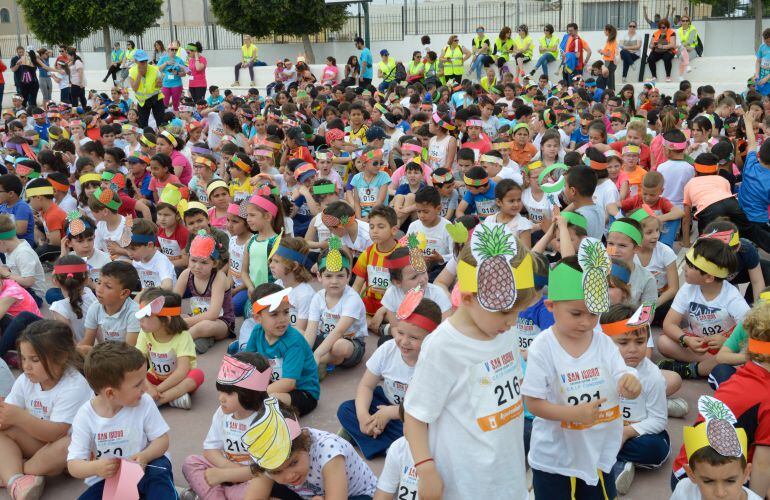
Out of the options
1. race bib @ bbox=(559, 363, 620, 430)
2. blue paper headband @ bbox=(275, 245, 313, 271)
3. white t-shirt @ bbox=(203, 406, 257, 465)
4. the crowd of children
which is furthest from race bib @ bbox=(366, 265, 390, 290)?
race bib @ bbox=(559, 363, 620, 430)

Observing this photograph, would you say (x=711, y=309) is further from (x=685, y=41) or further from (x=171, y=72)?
(x=685, y=41)

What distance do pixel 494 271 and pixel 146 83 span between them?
14577mm

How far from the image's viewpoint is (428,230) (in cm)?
741

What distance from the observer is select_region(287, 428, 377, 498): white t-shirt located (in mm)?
3701

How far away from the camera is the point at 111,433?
4105mm

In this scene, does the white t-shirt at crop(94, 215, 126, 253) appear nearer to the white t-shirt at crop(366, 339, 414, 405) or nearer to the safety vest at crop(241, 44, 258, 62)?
the white t-shirt at crop(366, 339, 414, 405)

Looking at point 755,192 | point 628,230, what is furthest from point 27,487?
point 755,192

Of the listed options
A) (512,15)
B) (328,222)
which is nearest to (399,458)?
(328,222)

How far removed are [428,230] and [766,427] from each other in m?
3.99

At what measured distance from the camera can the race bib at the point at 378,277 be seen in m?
6.52

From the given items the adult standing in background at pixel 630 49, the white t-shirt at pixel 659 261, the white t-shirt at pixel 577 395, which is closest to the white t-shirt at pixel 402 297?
the white t-shirt at pixel 659 261

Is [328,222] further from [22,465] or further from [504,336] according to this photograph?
[504,336]

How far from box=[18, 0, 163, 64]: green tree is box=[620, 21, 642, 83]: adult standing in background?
692 inches

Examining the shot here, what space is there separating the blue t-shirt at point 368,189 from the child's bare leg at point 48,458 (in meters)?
5.19
